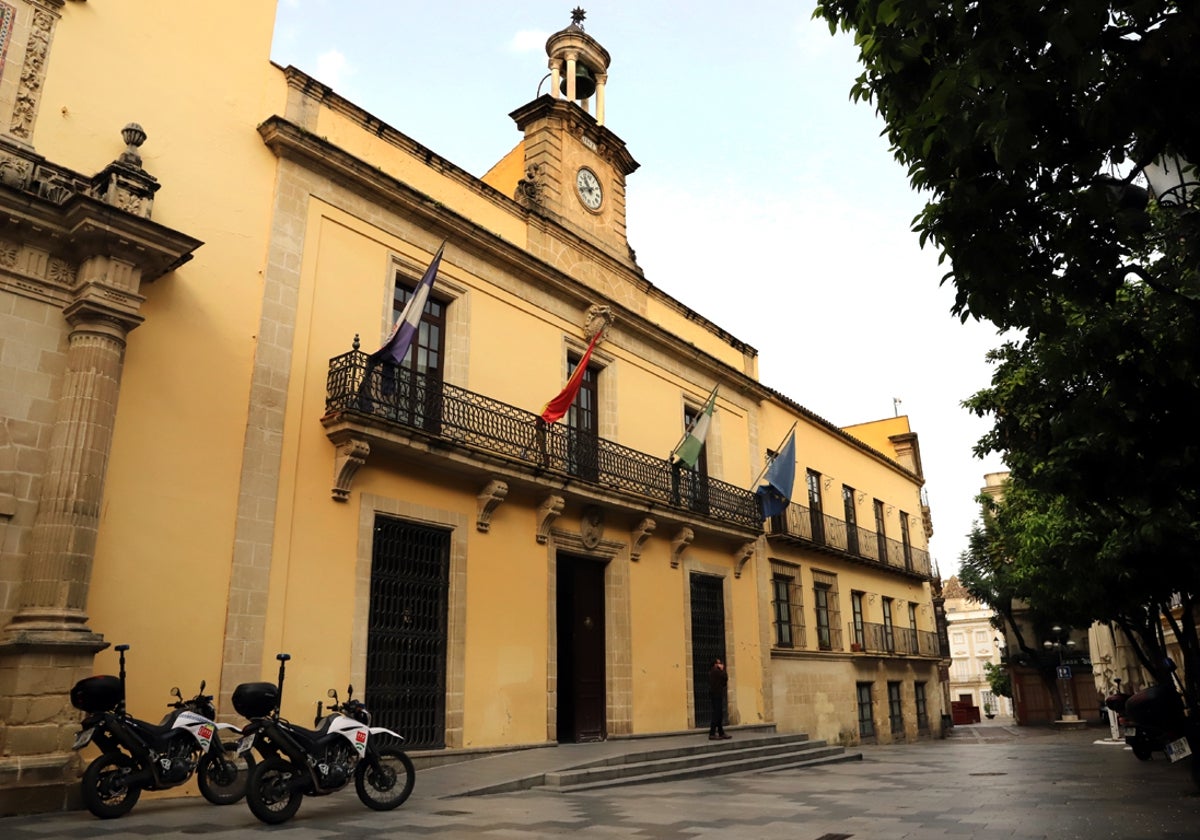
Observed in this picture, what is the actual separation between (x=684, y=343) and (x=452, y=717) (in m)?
9.81

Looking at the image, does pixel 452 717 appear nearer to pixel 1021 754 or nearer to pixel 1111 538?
pixel 1111 538

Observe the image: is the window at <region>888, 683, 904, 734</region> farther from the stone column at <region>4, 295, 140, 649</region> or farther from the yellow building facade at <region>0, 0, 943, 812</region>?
the stone column at <region>4, 295, 140, 649</region>

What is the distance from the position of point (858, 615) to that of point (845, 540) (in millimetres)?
2122

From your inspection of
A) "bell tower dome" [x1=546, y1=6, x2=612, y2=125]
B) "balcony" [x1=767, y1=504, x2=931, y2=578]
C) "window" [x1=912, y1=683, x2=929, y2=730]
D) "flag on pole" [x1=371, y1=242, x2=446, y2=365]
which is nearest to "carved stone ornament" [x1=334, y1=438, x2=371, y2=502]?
"flag on pole" [x1=371, y1=242, x2=446, y2=365]

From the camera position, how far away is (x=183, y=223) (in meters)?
10.3

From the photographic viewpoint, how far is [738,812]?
27.6 ft

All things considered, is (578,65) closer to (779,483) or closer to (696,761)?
(779,483)

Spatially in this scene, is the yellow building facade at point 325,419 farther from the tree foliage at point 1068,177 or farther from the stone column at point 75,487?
the tree foliage at point 1068,177

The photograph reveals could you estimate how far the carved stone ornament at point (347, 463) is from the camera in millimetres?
11000

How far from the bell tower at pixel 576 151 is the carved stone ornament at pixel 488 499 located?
5.39 m

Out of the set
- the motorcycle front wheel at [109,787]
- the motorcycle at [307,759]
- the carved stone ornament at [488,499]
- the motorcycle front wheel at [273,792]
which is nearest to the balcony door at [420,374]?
the carved stone ornament at [488,499]

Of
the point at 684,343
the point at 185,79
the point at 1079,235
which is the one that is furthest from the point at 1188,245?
the point at 684,343

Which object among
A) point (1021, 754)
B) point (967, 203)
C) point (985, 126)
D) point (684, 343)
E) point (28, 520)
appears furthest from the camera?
point (684, 343)

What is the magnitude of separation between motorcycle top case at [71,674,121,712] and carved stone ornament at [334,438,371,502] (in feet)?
13.5
